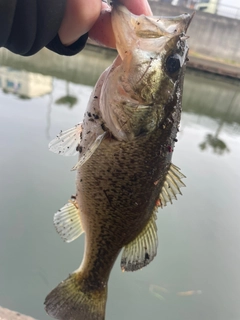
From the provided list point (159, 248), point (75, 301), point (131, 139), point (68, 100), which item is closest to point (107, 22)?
point (131, 139)

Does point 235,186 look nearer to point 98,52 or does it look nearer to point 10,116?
point 10,116

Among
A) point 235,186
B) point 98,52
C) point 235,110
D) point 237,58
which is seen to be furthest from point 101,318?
point 237,58

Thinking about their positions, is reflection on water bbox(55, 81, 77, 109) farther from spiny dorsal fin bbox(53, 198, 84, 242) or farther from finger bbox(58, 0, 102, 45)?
finger bbox(58, 0, 102, 45)

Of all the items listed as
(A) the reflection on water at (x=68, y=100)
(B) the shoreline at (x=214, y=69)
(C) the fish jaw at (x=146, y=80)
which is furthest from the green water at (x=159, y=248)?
(B) the shoreline at (x=214, y=69)

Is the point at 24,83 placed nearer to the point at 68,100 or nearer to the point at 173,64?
the point at 68,100

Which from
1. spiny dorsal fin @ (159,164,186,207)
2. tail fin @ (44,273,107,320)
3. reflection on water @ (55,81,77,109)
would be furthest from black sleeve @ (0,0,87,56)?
reflection on water @ (55,81,77,109)

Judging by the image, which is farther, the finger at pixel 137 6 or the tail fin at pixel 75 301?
the tail fin at pixel 75 301

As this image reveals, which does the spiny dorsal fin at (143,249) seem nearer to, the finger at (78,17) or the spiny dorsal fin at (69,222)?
the spiny dorsal fin at (69,222)
